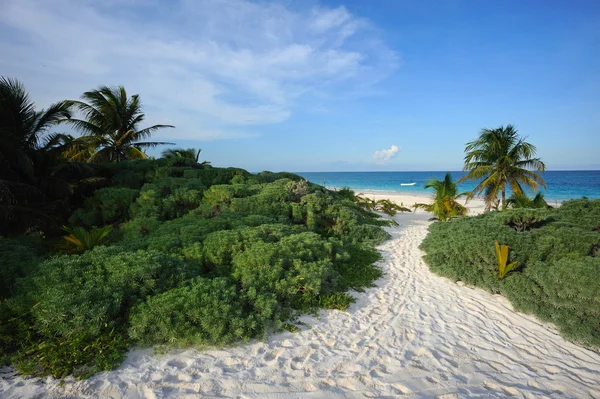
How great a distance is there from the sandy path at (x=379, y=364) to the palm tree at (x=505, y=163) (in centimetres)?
1096

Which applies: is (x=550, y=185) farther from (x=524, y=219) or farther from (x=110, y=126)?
(x=110, y=126)

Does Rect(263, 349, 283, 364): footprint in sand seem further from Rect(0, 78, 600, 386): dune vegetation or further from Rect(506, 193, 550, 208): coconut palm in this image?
Rect(506, 193, 550, 208): coconut palm

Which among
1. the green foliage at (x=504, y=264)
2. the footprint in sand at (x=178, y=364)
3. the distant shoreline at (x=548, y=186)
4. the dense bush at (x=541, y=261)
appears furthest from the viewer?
the distant shoreline at (x=548, y=186)

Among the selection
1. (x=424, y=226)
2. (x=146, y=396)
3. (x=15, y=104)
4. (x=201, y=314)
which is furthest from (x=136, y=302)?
(x=424, y=226)

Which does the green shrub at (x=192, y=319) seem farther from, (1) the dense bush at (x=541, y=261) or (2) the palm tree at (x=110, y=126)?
(2) the palm tree at (x=110, y=126)

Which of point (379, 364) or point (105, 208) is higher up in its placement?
point (105, 208)

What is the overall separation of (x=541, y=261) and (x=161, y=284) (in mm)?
8113

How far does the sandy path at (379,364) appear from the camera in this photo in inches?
138

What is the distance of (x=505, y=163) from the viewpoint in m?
14.5

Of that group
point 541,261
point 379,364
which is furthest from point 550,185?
point 379,364

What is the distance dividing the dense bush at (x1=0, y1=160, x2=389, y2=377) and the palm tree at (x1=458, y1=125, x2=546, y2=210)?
9245mm

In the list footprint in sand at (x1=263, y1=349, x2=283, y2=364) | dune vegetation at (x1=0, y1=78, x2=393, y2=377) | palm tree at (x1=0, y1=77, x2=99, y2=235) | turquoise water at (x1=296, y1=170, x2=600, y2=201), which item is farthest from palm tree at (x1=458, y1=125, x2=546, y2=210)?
palm tree at (x1=0, y1=77, x2=99, y2=235)

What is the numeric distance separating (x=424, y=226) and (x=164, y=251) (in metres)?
11.5

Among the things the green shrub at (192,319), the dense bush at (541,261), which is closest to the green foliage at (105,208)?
the green shrub at (192,319)
